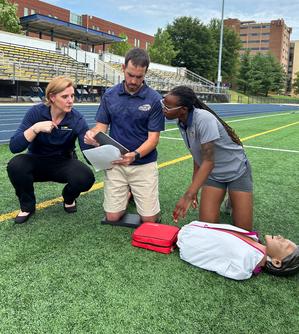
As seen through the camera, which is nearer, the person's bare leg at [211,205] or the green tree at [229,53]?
the person's bare leg at [211,205]

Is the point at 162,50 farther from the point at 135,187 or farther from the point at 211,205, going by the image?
the point at 211,205

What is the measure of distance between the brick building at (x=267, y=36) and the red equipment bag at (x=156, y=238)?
124 metres

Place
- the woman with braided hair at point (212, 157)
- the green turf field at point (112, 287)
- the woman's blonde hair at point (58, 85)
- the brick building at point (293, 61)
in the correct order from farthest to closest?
the brick building at point (293, 61)
the woman's blonde hair at point (58, 85)
the woman with braided hair at point (212, 157)
the green turf field at point (112, 287)

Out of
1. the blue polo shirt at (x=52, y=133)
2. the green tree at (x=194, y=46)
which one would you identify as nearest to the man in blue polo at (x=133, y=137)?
the blue polo shirt at (x=52, y=133)

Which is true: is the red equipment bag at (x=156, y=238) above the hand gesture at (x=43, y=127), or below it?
below

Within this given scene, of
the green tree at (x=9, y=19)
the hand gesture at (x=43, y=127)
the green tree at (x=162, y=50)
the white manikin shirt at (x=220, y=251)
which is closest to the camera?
the white manikin shirt at (x=220, y=251)

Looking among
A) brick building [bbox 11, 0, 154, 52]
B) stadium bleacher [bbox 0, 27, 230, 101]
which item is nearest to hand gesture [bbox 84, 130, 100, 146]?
stadium bleacher [bbox 0, 27, 230, 101]

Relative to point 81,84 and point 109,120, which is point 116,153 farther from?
point 81,84

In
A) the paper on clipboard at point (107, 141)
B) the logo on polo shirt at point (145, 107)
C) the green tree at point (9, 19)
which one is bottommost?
the paper on clipboard at point (107, 141)

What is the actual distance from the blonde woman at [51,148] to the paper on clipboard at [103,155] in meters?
0.21

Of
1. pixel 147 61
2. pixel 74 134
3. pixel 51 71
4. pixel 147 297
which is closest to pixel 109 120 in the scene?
pixel 74 134

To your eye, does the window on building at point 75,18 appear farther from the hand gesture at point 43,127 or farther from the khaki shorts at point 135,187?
the hand gesture at point 43,127

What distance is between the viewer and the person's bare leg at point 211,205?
3707 millimetres

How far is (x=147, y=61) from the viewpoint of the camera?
3.55m
